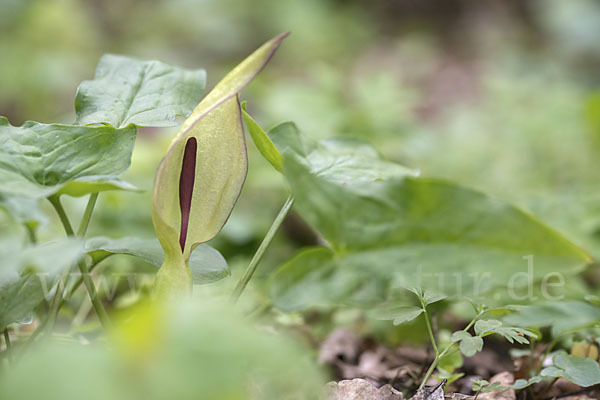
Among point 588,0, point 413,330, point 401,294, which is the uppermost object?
point 588,0

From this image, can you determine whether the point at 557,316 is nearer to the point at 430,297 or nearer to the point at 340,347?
the point at 430,297

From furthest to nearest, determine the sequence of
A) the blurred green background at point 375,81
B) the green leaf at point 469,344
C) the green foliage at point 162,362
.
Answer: the blurred green background at point 375,81 → the green leaf at point 469,344 → the green foliage at point 162,362

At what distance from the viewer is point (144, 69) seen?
2.06 ft

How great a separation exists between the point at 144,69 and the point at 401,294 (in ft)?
1.40

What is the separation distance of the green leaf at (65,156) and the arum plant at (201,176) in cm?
5

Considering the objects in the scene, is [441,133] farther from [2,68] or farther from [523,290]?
[2,68]

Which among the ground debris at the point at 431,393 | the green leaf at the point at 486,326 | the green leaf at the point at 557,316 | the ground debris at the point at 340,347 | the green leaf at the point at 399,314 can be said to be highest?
the green leaf at the point at 486,326

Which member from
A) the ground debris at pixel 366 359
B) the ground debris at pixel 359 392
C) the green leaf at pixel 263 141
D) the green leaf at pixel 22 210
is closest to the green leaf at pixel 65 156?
the green leaf at pixel 22 210

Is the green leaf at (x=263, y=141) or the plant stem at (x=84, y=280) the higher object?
the green leaf at (x=263, y=141)

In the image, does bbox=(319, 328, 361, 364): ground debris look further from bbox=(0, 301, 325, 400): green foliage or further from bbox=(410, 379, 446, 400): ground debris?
bbox=(0, 301, 325, 400): green foliage

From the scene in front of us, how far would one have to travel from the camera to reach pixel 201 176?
0.53 metres

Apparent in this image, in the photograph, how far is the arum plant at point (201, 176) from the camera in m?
0.49

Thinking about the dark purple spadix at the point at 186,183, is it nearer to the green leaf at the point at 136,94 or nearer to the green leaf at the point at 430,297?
the green leaf at the point at 136,94

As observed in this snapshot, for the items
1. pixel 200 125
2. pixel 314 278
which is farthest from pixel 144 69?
pixel 314 278
